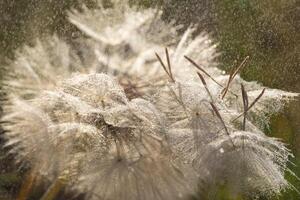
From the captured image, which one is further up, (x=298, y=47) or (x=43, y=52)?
(x=43, y=52)

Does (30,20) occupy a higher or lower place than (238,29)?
higher

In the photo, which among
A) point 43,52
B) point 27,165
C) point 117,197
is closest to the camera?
point 117,197

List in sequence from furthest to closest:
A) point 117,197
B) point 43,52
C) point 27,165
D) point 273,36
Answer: point 273,36 → point 43,52 → point 27,165 → point 117,197

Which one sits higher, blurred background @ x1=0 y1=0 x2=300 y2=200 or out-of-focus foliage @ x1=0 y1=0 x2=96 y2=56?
out-of-focus foliage @ x1=0 y1=0 x2=96 y2=56

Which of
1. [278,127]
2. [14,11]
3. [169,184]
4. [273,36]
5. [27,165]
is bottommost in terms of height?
[169,184]

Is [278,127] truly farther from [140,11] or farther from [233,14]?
[140,11]

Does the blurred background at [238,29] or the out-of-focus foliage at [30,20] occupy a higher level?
the out-of-focus foliage at [30,20]

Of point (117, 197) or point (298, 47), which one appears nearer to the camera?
point (117, 197)

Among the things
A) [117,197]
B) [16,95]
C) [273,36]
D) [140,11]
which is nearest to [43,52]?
[16,95]
